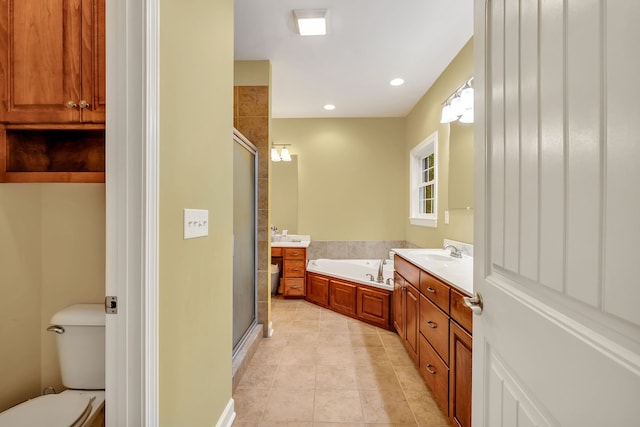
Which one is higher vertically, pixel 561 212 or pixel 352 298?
pixel 561 212

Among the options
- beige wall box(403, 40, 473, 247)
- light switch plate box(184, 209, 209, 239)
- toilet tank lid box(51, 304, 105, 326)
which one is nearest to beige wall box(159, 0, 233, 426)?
light switch plate box(184, 209, 209, 239)

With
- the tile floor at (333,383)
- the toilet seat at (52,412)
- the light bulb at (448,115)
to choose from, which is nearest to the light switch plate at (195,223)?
the toilet seat at (52,412)

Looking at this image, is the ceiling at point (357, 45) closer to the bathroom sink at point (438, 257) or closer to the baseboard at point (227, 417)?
the bathroom sink at point (438, 257)

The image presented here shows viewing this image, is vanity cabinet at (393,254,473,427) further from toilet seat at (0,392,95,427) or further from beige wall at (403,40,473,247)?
toilet seat at (0,392,95,427)

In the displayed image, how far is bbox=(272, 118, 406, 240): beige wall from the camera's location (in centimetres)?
445

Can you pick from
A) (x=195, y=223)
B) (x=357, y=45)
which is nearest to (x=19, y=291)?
(x=195, y=223)

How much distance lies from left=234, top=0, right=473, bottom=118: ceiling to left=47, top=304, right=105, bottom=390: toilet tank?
86.2 inches

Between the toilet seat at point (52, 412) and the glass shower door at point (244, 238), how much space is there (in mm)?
1124

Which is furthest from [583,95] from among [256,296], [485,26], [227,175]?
[256,296]

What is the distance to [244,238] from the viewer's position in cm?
255

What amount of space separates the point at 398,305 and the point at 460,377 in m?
1.30

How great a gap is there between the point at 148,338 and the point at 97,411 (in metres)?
0.59

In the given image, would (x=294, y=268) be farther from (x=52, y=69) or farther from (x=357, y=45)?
(x=52, y=69)

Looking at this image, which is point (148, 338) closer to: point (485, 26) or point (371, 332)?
point (485, 26)
